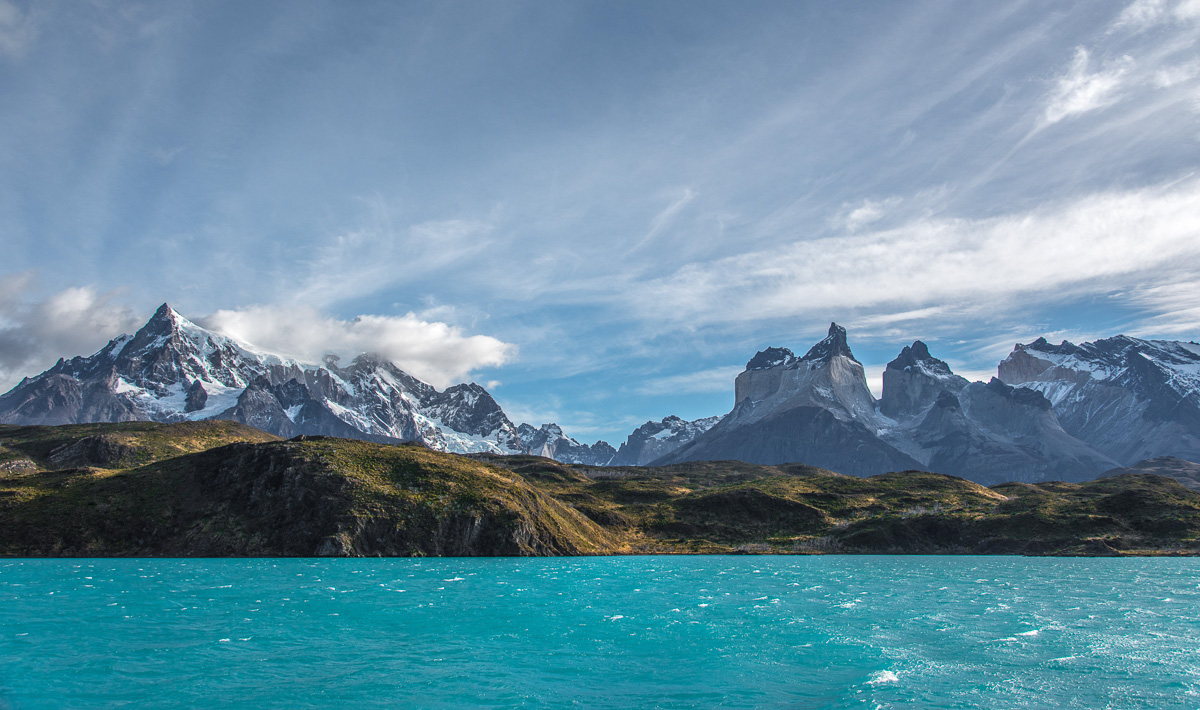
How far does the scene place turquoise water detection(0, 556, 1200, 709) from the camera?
39.7 metres

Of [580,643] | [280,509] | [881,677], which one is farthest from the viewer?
[280,509]

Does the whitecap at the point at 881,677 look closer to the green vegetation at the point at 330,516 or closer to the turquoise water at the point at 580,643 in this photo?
the turquoise water at the point at 580,643

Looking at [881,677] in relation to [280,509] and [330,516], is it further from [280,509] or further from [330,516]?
[280,509]

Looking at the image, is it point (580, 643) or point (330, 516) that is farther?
point (330, 516)

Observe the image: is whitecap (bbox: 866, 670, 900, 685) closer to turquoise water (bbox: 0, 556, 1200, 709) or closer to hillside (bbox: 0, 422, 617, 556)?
turquoise water (bbox: 0, 556, 1200, 709)

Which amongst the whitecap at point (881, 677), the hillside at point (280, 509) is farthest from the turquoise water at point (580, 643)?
the hillside at point (280, 509)

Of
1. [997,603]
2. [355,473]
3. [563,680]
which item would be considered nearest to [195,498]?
[355,473]

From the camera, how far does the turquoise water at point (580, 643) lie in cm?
3969

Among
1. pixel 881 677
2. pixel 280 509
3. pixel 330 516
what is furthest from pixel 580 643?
pixel 280 509

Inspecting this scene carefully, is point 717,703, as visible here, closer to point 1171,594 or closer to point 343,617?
point 343,617

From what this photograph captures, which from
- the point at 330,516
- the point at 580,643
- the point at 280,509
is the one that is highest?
the point at 280,509

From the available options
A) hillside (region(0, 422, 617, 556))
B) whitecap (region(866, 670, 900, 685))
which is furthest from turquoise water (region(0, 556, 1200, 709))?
hillside (region(0, 422, 617, 556))

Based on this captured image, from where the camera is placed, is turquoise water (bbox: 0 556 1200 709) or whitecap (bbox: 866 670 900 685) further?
whitecap (bbox: 866 670 900 685)

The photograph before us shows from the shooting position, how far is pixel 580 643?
55.1 metres
